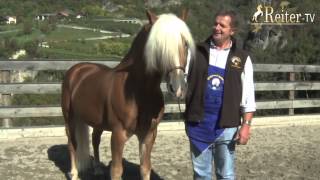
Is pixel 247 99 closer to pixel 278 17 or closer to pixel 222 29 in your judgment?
pixel 222 29

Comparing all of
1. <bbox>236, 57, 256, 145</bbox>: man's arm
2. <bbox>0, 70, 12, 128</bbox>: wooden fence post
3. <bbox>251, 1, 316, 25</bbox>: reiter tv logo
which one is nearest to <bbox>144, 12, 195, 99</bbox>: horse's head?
<bbox>236, 57, 256, 145</bbox>: man's arm

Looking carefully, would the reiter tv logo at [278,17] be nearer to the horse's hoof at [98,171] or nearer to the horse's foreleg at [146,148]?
the horse's hoof at [98,171]

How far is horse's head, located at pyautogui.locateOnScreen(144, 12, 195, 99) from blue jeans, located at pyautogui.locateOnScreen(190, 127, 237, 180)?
0.43 meters

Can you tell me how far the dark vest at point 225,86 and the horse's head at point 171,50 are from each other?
0.08m

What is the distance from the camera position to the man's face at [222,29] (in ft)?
10.2

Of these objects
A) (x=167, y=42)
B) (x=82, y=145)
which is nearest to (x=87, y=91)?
(x=82, y=145)

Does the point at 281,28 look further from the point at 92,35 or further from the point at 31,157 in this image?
the point at 31,157

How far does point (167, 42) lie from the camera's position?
3293mm

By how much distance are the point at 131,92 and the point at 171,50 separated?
2.99 ft

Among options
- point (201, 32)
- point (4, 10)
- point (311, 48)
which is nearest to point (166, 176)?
point (311, 48)

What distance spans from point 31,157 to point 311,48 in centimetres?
1204

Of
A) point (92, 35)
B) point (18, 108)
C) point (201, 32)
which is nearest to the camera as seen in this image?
point (18, 108)

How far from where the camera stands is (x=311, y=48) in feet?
52.3

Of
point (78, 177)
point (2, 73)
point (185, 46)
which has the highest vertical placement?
point (185, 46)
